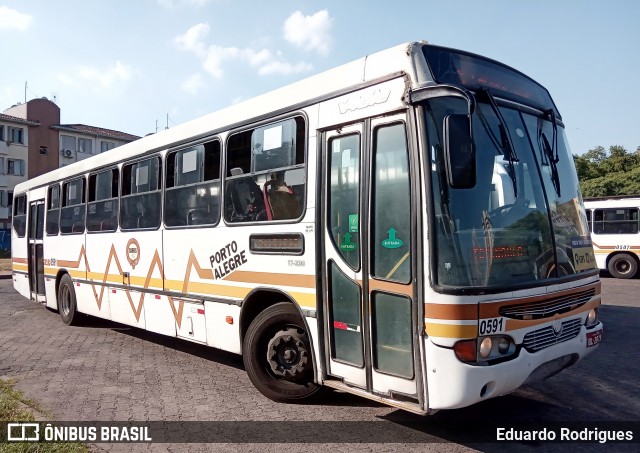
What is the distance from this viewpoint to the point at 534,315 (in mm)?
4348

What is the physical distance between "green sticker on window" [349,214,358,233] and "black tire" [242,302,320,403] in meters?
1.13

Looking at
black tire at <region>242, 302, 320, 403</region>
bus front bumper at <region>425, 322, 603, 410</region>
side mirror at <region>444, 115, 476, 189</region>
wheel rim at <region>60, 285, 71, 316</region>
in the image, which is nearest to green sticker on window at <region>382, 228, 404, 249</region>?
side mirror at <region>444, 115, 476, 189</region>

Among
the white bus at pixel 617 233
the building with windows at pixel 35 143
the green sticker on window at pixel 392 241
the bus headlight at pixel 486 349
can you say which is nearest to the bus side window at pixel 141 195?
the green sticker on window at pixel 392 241

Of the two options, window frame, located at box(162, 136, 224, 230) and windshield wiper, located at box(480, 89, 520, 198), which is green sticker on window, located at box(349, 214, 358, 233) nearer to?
windshield wiper, located at box(480, 89, 520, 198)

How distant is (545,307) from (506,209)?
0.85m

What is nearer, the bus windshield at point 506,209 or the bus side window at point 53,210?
the bus windshield at point 506,209

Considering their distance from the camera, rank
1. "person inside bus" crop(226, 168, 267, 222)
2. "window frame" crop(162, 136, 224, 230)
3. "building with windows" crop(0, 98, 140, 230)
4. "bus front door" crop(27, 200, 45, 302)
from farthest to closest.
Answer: "building with windows" crop(0, 98, 140, 230) < "bus front door" crop(27, 200, 45, 302) < "window frame" crop(162, 136, 224, 230) < "person inside bus" crop(226, 168, 267, 222)

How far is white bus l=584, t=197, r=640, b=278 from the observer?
737 inches

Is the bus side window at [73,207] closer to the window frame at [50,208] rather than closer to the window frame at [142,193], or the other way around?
the window frame at [50,208]

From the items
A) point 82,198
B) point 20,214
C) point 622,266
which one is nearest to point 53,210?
point 82,198

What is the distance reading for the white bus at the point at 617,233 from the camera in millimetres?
18719

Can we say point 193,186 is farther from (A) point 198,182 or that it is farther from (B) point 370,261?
(B) point 370,261

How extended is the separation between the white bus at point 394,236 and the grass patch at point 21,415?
1928mm

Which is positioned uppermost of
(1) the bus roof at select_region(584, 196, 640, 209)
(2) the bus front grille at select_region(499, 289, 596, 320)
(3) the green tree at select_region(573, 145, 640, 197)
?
(3) the green tree at select_region(573, 145, 640, 197)
